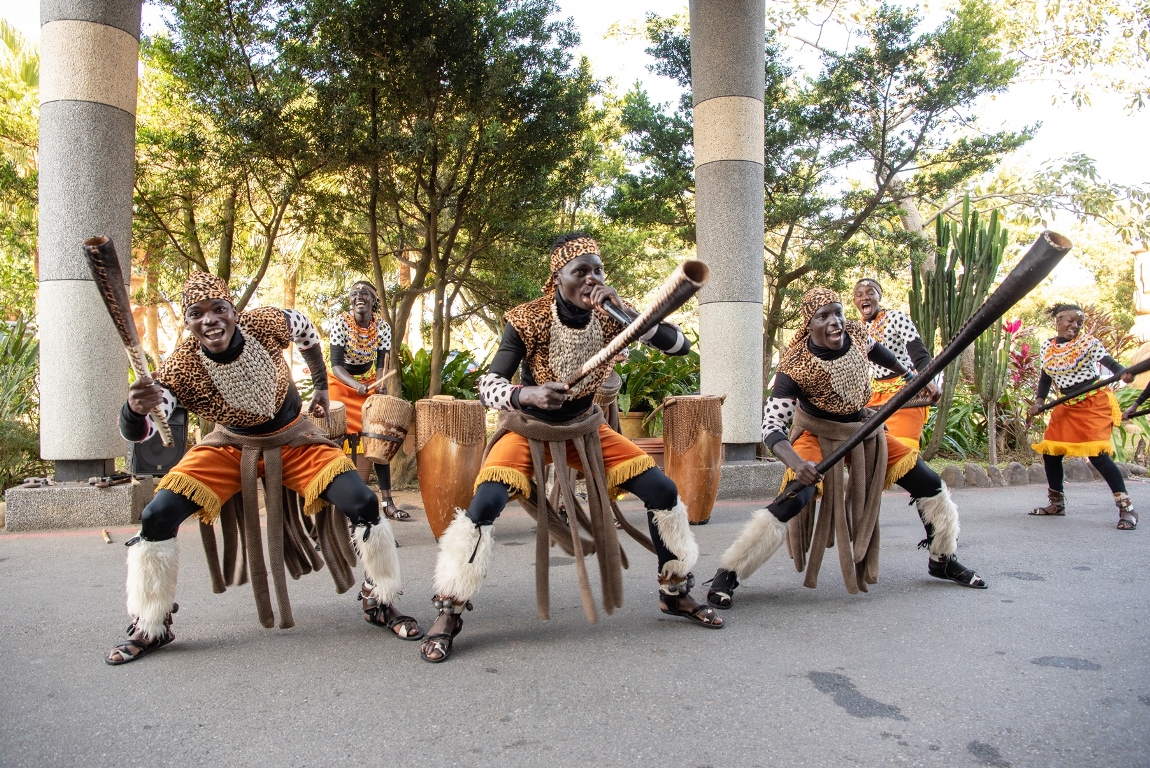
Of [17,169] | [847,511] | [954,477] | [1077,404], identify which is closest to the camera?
[847,511]

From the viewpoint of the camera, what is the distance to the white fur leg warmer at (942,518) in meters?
4.49

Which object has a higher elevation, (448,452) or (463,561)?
(448,452)

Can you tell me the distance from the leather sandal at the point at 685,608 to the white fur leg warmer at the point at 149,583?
7.30ft

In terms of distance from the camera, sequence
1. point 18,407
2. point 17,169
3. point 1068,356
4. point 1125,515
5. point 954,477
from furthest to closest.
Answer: point 17,169 < point 954,477 < point 18,407 < point 1068,356 < point 1125,515

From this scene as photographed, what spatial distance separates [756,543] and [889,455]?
3.01 ft

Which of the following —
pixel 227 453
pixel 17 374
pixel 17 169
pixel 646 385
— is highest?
pixel 17 169

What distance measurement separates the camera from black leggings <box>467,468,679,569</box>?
3.63 meters

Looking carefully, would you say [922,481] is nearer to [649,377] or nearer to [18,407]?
[649,377]

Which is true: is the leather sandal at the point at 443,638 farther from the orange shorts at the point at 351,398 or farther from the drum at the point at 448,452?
the orange shorts at the point at 351,398

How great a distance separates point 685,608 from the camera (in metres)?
3.97

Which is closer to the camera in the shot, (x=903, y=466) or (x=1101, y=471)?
(x=903, y=466)

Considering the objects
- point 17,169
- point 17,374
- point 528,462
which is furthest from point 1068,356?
point 17,169

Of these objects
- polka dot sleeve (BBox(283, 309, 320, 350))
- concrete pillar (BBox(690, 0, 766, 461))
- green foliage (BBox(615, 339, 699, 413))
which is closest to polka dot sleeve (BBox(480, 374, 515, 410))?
polka dot sleeve (BBox(283, 309, 320, 350))

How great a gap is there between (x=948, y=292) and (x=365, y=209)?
22.2 ft
